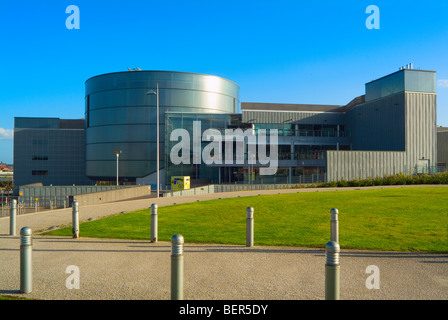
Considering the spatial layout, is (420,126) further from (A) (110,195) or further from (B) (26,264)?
(B) (26,264)

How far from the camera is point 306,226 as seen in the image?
10.3 m

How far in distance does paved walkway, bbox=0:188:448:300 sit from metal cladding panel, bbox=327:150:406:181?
30.0 meters

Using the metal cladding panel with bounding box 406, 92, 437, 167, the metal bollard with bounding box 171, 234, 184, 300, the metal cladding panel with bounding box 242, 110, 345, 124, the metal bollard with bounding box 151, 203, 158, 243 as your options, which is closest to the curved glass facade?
the metal cladding panel with bounding box 242, 110, 345, 124

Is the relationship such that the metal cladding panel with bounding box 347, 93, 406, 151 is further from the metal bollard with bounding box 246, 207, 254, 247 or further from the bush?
the metal bollard with bounding box 246, 207, 254, 247

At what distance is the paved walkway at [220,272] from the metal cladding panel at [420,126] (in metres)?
37.9

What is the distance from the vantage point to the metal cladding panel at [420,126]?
133 ft

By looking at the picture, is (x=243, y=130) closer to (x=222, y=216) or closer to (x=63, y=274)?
(x=222, y=216)

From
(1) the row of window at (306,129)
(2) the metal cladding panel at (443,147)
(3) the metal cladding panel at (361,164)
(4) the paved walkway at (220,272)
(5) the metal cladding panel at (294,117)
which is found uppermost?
(5) the metal cladding panel at (294,117)

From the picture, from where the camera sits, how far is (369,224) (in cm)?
1038

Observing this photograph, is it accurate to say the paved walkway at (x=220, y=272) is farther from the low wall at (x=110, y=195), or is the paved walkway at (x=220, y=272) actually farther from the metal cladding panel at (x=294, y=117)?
the metal cladding panel at (x=294, y=117)

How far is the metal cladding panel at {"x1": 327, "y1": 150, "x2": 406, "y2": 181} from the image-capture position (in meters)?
36.3

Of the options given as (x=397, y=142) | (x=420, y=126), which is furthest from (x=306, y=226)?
(x=420, y=126)

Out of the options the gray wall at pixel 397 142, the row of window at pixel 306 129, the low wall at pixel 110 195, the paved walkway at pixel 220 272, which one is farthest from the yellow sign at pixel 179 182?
the paved walkway at pixel 220 272
